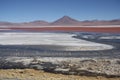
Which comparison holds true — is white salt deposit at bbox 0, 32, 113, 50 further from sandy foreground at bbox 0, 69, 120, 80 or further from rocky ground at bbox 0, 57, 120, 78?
sandy foreground at bbox 0, 69, 120, 80

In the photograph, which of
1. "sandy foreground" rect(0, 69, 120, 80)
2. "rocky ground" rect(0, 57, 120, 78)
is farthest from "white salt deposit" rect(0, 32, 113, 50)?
"sandy foreground" rect(0, 69, 120, 80)

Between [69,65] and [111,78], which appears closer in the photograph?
[111,78]

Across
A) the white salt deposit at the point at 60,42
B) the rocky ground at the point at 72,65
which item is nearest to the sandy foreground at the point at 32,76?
the rocky ground at the point at 72,65

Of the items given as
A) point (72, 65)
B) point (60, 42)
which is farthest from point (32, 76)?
point (60, 42)

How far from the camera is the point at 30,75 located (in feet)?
33.6

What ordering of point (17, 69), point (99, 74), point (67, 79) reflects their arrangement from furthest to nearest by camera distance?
point (17, 69) < point (99, 74) < point (67, 79)

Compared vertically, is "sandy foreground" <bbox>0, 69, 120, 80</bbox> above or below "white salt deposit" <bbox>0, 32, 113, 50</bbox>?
below

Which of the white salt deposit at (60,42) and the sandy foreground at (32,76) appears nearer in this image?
the sandy foreground at (32,76)

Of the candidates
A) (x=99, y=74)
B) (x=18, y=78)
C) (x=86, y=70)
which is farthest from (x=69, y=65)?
(x=18, y=78)

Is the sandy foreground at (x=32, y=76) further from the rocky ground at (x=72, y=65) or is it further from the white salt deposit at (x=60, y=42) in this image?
the white salt deposit at (x=60, y=42)

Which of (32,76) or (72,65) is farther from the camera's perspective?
(72,65)

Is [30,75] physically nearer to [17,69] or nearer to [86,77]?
[17,69]

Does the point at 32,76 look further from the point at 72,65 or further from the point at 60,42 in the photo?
the point at 60,42

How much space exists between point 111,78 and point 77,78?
1378 mm
